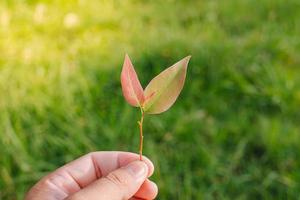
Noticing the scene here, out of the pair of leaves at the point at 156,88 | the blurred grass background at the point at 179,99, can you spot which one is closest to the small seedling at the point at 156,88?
the pair of leaves at the point at 156,88

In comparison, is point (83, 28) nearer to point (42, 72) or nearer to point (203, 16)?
Answer: point (42, 72)

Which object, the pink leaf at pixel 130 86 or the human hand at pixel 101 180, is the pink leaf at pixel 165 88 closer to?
the pink leaf at pixel 130 86

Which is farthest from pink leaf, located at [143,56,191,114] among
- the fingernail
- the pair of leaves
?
the fingernail

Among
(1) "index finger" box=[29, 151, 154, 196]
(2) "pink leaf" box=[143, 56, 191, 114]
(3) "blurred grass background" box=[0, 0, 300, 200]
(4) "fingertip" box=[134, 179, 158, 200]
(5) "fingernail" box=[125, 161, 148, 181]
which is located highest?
(2) "pink leaf" box=[143, 56, 191, 114]

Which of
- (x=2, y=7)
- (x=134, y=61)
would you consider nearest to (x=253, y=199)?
(x=134, y=61)

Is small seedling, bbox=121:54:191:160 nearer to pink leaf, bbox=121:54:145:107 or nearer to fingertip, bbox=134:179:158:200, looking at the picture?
pink leaf, bbox=121:54:145:107

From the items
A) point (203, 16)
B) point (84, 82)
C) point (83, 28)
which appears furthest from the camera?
point (203, 16)
